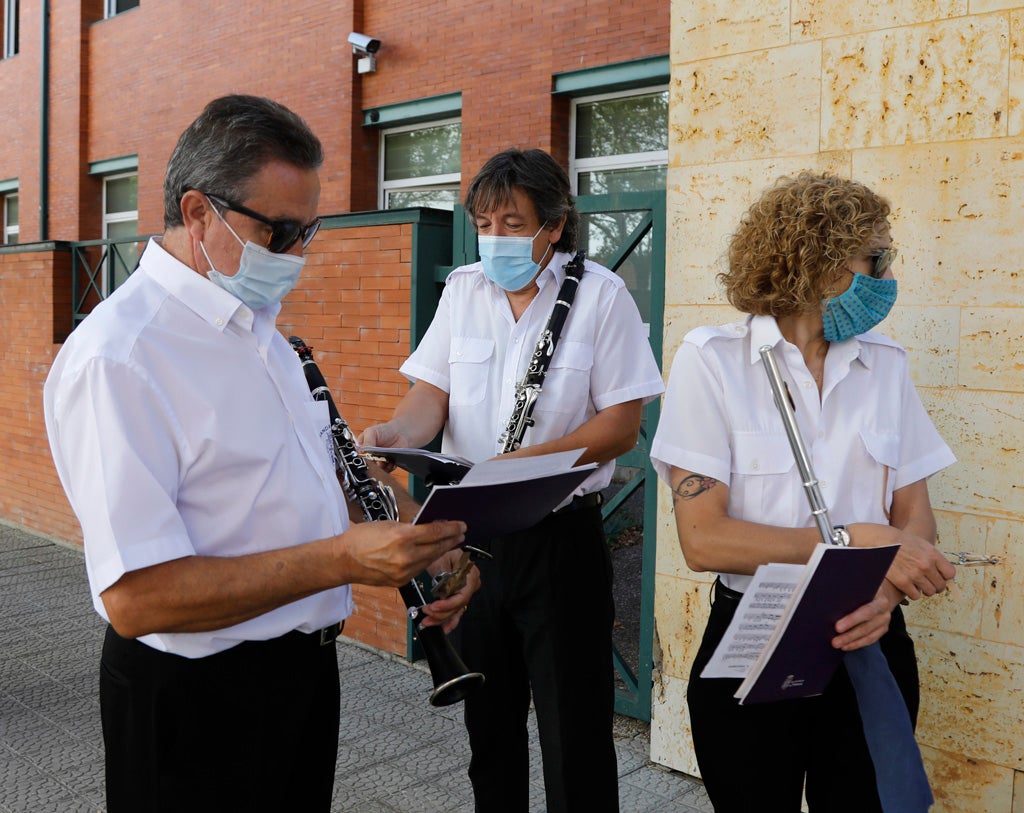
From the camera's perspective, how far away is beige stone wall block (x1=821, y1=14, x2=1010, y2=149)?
3.19 m

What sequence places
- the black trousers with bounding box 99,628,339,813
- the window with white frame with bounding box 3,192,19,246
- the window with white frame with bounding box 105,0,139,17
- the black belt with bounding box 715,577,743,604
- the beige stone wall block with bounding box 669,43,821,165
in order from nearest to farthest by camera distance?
the black trousers with bounding box 99,628,339,813
the black belt with bounding box 715,577,743,604
the beige stone wall block with bounding box 669,43,821,165
the window with white frame with bounding box 105,0,139,17
the window with white frame with bounding box 3,192,19,246

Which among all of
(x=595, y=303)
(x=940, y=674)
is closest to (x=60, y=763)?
(x=595, y=303)

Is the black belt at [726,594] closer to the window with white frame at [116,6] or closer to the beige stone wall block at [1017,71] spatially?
the beige stone wall block at [1017,71]

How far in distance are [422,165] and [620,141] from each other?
8.16 feet

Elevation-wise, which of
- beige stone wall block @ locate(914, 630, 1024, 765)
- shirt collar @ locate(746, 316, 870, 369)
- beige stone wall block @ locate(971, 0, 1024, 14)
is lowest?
beige stone wall block @ locate(914, 630, 1024, 765)

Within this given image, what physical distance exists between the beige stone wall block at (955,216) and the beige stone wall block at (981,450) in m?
0.31

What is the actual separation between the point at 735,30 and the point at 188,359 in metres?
2.65

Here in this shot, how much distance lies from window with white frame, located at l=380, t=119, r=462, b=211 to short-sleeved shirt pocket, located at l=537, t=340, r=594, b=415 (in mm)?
7471

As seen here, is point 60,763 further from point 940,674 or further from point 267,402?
point 940,674

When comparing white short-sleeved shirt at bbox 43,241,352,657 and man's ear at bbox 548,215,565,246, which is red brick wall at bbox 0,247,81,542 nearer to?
man's ear at bbox 548,215,565,246

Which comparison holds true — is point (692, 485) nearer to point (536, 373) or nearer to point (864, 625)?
point (864, 625)

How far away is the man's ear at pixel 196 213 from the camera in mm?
1942

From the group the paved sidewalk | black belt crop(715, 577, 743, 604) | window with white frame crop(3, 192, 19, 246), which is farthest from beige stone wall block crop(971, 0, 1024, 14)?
window with white frame crop(3, 192, 19, 246)

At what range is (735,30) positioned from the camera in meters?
3.70
